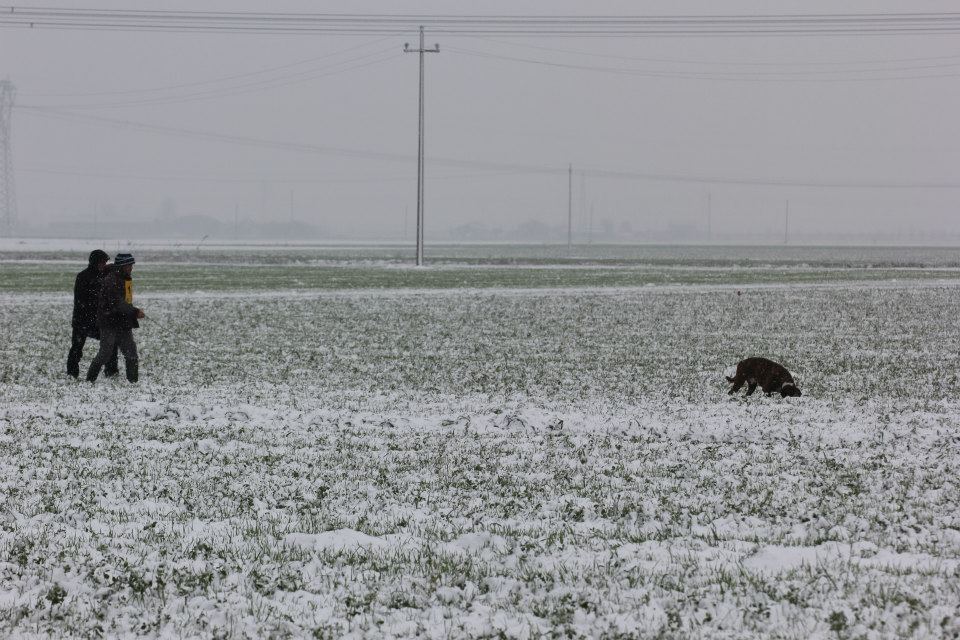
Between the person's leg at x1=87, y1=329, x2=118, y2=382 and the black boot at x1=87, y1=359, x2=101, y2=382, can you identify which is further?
the black boot at x1=87, y1=359, x2=101, y2=382

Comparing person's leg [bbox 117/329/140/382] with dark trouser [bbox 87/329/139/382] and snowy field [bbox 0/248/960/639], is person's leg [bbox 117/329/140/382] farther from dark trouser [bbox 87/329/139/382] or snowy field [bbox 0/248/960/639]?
snowy field [bbox 0/248/960/639]

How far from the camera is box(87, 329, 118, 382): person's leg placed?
49.9 feet

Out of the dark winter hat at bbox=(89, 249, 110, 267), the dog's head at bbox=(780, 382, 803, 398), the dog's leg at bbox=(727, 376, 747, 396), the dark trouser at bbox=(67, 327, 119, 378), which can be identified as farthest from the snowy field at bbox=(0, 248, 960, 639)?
the dark winter hat at bbox=(89, 249, 110, 267)

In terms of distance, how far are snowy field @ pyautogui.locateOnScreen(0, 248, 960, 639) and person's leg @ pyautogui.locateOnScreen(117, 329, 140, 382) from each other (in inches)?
20.2

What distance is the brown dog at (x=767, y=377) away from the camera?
13891 millimetres

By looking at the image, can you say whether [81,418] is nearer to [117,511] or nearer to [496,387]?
[117,511]

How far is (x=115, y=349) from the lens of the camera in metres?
15.6

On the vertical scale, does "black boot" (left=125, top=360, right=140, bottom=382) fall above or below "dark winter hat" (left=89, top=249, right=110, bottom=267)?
below

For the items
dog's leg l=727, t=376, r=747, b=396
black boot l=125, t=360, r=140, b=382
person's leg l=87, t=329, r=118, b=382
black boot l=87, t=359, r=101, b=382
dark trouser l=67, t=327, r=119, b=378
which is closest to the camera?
dog's leg l=727, t=376, r=747, b=396

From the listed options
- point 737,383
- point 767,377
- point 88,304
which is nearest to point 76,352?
point 88,304

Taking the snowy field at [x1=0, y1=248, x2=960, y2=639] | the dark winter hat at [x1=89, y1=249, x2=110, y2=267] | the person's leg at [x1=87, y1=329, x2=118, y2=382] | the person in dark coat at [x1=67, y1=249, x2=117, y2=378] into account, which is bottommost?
the snowy field at [x1=0, y1=248, x2=960, y2=639]

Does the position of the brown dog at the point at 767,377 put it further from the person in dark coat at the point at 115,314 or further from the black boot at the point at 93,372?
the black boot at the point at 93,372


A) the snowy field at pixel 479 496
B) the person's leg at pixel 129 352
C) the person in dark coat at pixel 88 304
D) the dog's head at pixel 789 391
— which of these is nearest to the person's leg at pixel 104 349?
the person's leg at pixel 129 352

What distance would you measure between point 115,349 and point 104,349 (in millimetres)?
277
